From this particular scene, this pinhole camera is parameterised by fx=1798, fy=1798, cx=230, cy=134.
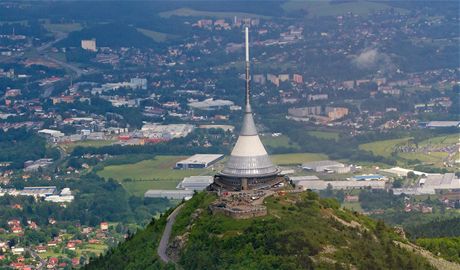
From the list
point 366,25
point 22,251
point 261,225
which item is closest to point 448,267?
point 261,225

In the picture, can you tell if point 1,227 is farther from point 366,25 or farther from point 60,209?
point 366,25

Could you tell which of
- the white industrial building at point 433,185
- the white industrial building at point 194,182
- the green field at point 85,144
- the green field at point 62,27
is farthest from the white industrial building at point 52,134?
the green field at point 62,27

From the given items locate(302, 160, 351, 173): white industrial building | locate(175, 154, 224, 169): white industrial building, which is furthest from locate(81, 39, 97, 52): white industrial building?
locate(302, 160, 351, 173): white industrial building

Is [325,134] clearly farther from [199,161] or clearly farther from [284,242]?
[284,242]

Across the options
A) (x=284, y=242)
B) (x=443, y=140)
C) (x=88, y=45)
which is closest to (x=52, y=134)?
(x=443, y=140)

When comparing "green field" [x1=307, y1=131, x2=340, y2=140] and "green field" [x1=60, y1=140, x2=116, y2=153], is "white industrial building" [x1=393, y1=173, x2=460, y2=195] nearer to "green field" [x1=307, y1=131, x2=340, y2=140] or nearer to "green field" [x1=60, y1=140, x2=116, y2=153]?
"green field" [x1=307, y1=131, x2=340, y2=140]

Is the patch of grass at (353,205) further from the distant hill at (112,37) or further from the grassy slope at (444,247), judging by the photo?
the distant hill at (112,37)
